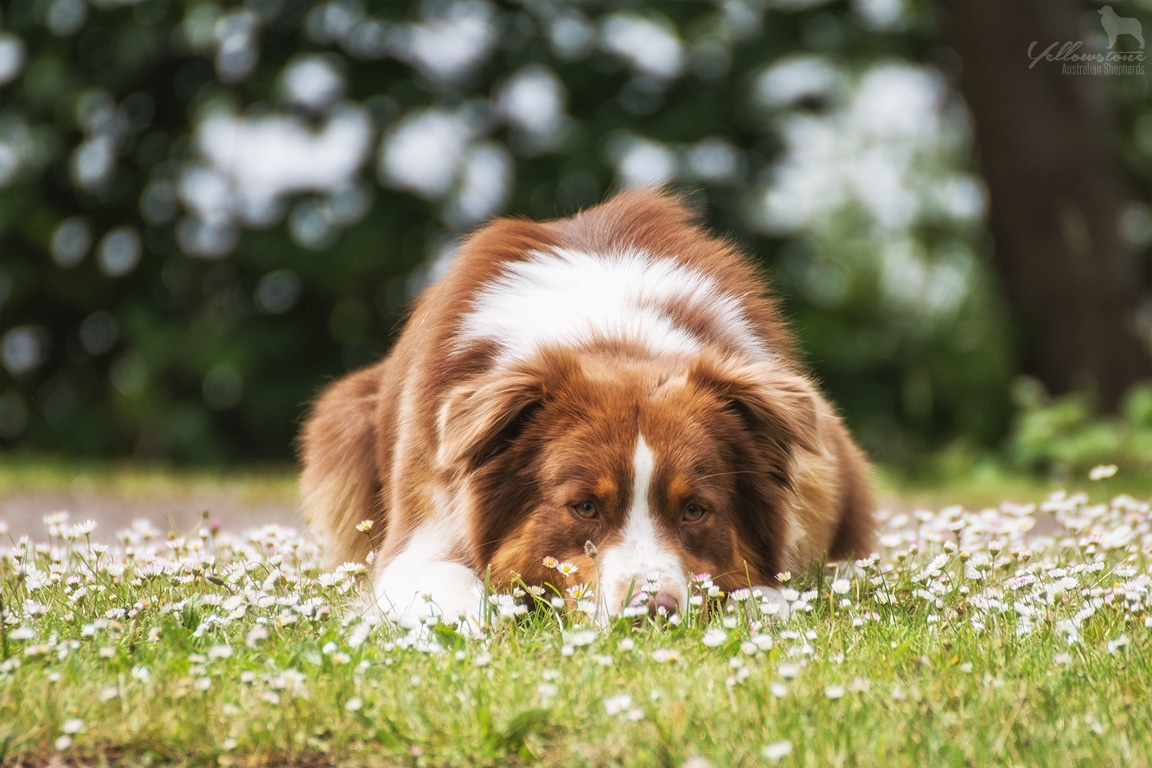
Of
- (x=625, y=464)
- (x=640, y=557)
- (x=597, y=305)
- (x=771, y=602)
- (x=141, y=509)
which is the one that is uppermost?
(x=597, y=305)

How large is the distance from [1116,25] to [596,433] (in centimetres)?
1179

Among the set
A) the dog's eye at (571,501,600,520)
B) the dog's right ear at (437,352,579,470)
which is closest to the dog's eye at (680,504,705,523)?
the dog's eye at (571,501,600,520)

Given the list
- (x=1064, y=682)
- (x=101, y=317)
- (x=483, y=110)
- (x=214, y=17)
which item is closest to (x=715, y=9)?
(x=483, y=110)

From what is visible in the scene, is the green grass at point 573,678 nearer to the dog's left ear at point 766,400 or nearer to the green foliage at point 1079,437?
the dog's left ear at point 766,400

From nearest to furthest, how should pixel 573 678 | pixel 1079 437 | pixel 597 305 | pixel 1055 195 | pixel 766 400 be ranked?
pixel 573 678
pixel 766 400
pixel 597 305
pixel 1079 437
pixel 1055 195

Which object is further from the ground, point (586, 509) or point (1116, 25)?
point (1116, 25)

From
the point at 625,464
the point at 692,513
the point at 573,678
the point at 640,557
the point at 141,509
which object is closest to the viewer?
the point at 573,678

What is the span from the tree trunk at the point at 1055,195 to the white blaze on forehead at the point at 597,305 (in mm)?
7594

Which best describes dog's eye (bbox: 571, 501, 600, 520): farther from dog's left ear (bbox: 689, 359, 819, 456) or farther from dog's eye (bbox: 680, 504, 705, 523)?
dog's left ear (bbox: 689, 359, 819, 456)

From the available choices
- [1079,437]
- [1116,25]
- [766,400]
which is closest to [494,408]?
[766,400]

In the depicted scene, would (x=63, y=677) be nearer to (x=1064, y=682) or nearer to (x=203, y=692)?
(x=203, y=692)

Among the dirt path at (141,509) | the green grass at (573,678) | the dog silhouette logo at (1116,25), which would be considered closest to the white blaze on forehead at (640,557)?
the green grass at (573,678)

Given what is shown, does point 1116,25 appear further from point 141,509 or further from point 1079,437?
point 141,509

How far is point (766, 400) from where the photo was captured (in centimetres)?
425
